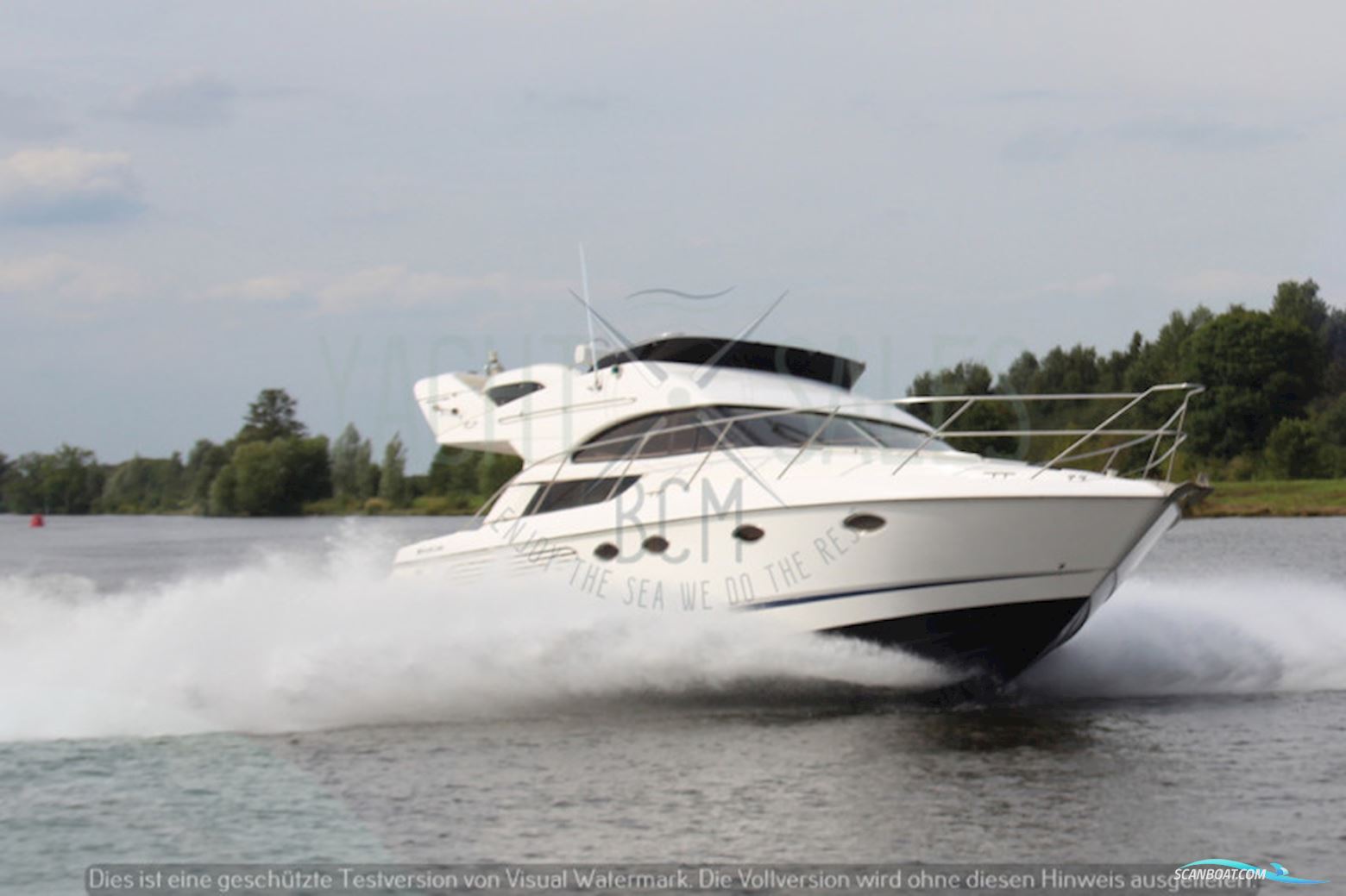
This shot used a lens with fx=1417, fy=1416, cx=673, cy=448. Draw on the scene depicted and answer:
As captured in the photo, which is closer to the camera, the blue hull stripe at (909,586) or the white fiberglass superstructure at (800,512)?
the white fiberglass superstructure at (800,512)

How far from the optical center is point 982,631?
1182cm

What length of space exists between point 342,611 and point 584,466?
2.73 m

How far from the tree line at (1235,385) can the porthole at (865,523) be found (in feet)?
111

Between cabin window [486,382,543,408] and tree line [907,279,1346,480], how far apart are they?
30.8 meters

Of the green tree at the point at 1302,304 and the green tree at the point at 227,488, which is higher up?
the green tree at the point at 1302,304

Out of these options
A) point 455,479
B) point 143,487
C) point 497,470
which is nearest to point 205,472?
point 143,487

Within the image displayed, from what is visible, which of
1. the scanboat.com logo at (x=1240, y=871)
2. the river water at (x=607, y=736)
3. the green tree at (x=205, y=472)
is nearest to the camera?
the scanboat.com logo at (x=1240, y=871)

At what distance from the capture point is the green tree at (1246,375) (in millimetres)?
64938

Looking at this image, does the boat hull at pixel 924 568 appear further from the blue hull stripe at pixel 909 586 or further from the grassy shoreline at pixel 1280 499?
the grassy shoreline at pixel 1280 499

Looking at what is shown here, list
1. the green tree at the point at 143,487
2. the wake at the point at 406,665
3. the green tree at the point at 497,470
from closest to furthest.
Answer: the wake at the point at 406,665 < the green tree at the point at 497,470 < the green tree at the point at 143,487

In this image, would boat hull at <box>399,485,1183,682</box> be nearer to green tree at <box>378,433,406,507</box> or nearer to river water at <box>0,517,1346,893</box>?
river water at <box>0,517,1346,893</box>

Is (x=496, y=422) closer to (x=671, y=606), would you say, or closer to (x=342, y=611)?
(x=342, y=611)

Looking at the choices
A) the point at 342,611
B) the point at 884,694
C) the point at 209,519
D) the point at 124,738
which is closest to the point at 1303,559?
the point at 884,694

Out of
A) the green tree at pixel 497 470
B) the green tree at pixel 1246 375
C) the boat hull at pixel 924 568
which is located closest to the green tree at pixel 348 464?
the green tree at pixel 497 470
